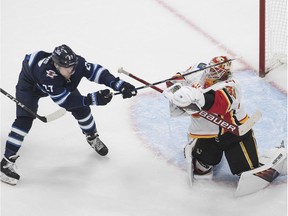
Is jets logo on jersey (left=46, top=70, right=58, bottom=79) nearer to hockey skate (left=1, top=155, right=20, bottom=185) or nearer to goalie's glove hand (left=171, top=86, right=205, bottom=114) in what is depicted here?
hockey skate (left=1, top=155, right=20, bottom=185)

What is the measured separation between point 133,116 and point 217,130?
824mm

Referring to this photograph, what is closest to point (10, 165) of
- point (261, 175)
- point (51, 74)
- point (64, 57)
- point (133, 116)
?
point (51, 74)

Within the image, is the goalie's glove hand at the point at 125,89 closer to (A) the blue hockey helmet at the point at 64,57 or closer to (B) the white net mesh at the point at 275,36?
(A) the blue hockey helmet at the point at 64,57

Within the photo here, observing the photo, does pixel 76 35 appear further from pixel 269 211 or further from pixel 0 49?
pixel 269 211

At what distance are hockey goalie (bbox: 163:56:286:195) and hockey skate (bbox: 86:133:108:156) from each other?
481mm

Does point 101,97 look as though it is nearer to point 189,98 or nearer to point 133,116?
point 189,98

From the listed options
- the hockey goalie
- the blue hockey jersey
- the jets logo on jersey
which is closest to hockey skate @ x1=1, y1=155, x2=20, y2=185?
the blue hockey jersey

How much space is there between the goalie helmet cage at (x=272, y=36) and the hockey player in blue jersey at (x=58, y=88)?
1280 mm

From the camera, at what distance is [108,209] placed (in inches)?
111

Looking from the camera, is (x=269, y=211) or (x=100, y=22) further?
(x=100, y=22)

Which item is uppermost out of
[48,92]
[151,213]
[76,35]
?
[48,92]

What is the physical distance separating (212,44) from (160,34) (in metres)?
0.43

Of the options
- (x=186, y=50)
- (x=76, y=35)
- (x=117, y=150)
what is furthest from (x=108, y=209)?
(x=76, y=35)

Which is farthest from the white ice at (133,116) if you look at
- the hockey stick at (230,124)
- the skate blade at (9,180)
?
the hockey stick at (230,124)
